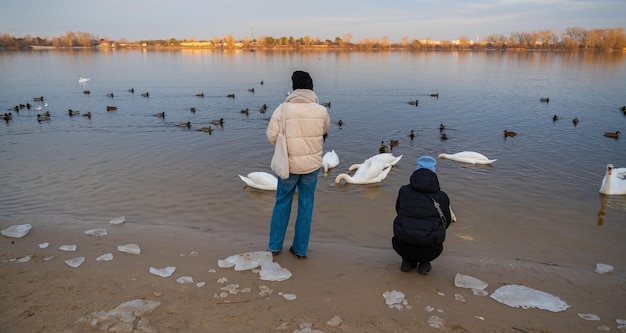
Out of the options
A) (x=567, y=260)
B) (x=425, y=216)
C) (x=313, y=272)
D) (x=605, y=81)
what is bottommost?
(x=567, y=260)

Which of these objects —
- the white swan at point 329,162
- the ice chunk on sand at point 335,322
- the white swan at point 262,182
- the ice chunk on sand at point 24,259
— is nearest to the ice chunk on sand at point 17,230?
the ice chunk on sand at point 24,259

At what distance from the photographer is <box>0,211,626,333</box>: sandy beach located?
358 centimetres

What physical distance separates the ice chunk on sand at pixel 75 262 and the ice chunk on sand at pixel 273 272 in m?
2.20

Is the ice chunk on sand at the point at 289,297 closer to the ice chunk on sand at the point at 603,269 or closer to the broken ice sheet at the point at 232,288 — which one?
the broken ice sheet at the point at 232,288

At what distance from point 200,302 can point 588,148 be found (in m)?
14.5

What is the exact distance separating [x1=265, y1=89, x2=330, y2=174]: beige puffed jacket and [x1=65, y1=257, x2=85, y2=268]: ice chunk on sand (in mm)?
2755

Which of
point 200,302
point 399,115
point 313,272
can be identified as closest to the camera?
point 200,302

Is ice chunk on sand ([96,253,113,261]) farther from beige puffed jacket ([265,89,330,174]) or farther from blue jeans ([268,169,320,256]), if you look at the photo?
beige puffed jacket ([265,89,330,174])

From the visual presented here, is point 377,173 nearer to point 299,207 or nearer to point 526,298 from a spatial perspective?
point 299,207

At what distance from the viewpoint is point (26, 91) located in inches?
1106

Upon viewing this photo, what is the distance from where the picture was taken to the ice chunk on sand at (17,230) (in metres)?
5.65

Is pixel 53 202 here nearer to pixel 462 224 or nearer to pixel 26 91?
pixel 462 224

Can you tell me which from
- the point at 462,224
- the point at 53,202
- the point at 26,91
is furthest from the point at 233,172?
the point at 26,91

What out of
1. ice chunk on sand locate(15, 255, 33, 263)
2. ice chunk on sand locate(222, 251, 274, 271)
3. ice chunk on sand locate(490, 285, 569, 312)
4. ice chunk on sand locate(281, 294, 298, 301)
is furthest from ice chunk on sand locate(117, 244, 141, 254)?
ice chunk on sand locate(490, 285, 569, 312)
